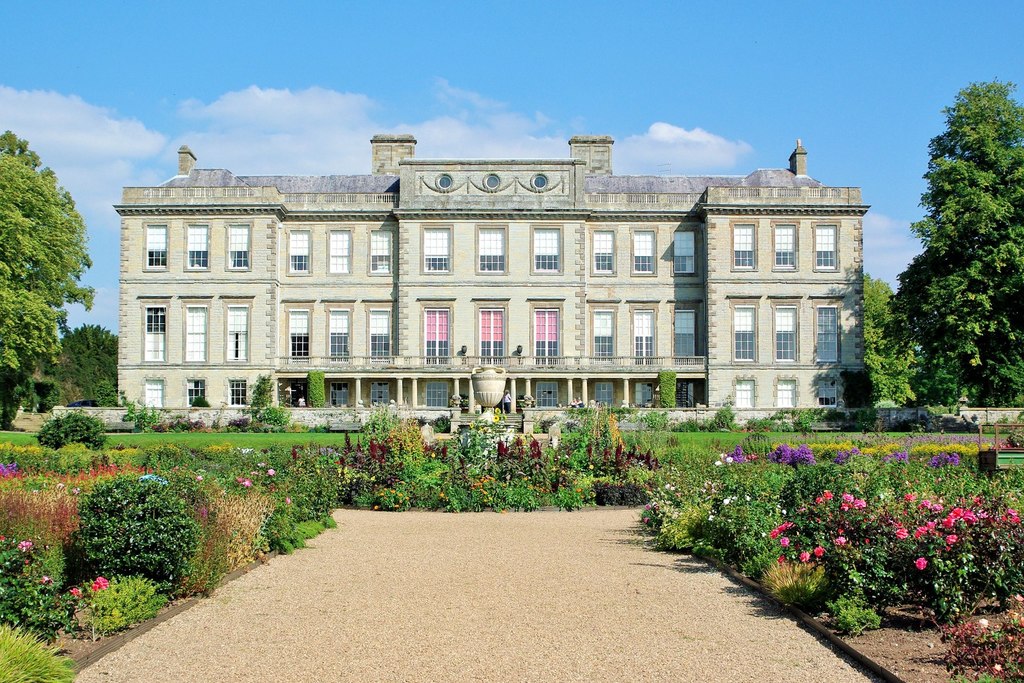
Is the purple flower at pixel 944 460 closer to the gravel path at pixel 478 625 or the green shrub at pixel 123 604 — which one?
the gravel path at pixel 478 625

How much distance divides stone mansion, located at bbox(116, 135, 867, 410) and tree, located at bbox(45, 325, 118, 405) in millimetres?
15625

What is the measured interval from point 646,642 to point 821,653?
1325mm

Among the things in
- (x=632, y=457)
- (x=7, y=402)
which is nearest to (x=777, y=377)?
(x=632, y=457)

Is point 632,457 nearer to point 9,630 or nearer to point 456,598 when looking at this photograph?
point 456,598

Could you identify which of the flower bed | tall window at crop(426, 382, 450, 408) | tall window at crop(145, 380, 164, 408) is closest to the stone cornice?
tall window at crop(426, 382, 450, 408)

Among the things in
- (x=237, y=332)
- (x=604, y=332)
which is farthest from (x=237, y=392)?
(x=604, y=332)

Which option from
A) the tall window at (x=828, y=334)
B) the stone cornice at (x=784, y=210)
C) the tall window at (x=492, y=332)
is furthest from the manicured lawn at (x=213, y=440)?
the tall window at (x=828, y=334)

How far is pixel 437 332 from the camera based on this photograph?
141ft

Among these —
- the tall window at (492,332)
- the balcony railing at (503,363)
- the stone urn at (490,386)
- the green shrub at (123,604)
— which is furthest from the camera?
the tall window at (492,332)

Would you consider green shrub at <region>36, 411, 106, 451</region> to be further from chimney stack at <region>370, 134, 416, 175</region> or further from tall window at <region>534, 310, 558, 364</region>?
chimney stack at <region>370, 134, 416, 175</region>

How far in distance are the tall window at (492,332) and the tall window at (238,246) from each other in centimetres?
1046

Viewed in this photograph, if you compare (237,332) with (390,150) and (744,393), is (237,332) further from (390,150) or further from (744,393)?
(744,393)

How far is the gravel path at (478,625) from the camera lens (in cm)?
711

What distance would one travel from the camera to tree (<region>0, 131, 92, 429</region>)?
1383 inches
